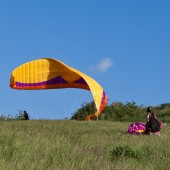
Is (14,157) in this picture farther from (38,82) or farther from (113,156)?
(38,82)

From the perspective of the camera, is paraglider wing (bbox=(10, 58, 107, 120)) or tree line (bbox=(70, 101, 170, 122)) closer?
paraglider wing (bbox=(10, 58, 107, 120))

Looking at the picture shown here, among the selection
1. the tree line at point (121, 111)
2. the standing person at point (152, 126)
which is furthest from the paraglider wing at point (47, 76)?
the standing person at point (152, 126)

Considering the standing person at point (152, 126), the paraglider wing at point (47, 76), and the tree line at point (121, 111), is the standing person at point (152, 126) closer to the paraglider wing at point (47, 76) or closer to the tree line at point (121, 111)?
the paraglider wing at point (47, 76)

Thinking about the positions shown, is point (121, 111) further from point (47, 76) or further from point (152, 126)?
point (152, 126)

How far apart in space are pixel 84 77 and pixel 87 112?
69.0ft

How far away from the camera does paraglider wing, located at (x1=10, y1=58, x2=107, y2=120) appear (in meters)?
46.8

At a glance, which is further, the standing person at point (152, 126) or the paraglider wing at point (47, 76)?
the paraglider wing at point (47, 76)

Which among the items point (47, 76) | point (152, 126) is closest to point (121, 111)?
point (47, 76)

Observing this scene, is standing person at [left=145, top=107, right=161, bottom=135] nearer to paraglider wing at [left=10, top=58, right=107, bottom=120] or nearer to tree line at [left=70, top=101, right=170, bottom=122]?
paraglider wing at [left=10, top=58, right=107, bottom=120]

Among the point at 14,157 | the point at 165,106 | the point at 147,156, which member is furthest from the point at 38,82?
the point at 14,157

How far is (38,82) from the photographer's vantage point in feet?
156

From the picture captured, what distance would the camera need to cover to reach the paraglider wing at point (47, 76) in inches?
1844

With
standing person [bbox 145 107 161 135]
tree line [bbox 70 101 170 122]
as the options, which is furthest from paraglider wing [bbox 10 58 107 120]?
standing person [bbox 145 107 161 135]

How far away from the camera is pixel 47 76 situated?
4778 cm
